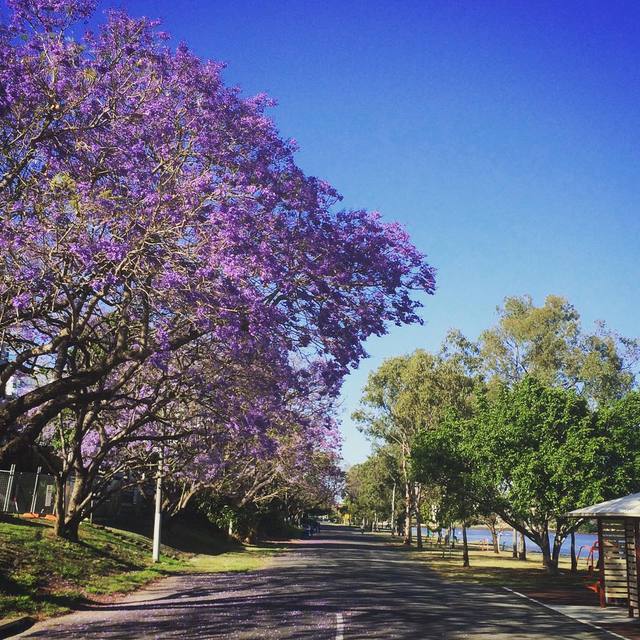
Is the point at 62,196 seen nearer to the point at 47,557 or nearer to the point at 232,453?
the point at 47,557

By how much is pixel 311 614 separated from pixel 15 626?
568 centimetres

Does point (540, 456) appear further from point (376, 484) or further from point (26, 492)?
point (376, 484)

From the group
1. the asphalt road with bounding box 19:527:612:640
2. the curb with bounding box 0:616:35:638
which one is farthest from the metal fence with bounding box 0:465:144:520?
the curb with bounding box 0:616:35:638

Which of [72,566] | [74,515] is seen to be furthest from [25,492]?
[72,566]

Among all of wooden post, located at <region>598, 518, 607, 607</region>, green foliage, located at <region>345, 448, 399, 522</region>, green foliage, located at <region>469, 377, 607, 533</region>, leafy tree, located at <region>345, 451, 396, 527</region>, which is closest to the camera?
wooden post, located at <region>598, 518, 607, 607</region>

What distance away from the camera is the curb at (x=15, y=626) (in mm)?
11866

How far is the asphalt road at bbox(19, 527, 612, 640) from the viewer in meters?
12.3

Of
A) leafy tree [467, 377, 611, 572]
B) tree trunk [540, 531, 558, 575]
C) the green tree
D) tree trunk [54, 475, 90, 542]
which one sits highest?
the green tree

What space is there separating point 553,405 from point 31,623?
82.9ft

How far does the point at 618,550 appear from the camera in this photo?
18578mm

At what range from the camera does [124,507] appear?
44.7 m

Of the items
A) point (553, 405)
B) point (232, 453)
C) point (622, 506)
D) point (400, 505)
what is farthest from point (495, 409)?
point (400, 505)

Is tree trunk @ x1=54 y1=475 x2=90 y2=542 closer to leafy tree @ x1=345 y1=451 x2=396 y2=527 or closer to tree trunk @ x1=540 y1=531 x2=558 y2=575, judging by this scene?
tree trunk @ x1=540 y1=531 x2=558 y2=575

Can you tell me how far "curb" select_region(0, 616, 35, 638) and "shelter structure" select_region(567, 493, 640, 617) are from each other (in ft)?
40.0
